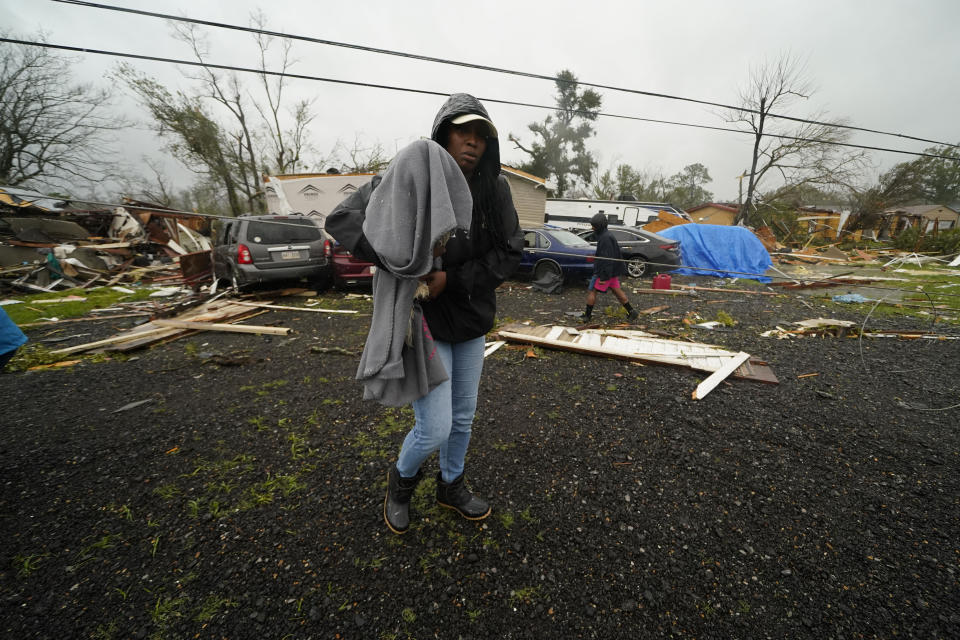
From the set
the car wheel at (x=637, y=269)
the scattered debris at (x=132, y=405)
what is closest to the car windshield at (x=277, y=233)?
the scattered debris at (x=132, y=405)

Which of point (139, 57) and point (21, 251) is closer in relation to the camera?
point (139, 57)

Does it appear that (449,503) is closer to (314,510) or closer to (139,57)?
(314,510)

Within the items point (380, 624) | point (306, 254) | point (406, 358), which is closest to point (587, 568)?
point (380, 624)

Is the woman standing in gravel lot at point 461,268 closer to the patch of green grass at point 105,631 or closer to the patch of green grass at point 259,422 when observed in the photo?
the patch of green grass at point 105,631

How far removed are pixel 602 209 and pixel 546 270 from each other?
55.3 feet

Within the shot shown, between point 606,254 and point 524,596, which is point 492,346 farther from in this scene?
point 524,596

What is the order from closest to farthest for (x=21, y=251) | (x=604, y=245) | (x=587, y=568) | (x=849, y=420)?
(x=587, y=568) → (x=849, y=420) → (x=604, y=245) → (x=21, y=251)

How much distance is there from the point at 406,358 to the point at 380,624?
3.87 feet

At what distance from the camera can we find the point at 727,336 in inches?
222

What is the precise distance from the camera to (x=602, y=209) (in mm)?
23422

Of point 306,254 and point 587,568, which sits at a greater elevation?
point 306,254

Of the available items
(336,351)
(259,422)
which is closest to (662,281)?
(336,351)

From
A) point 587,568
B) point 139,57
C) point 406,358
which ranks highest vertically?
point 139,57

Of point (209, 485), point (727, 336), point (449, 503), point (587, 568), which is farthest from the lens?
point (727, 336)
